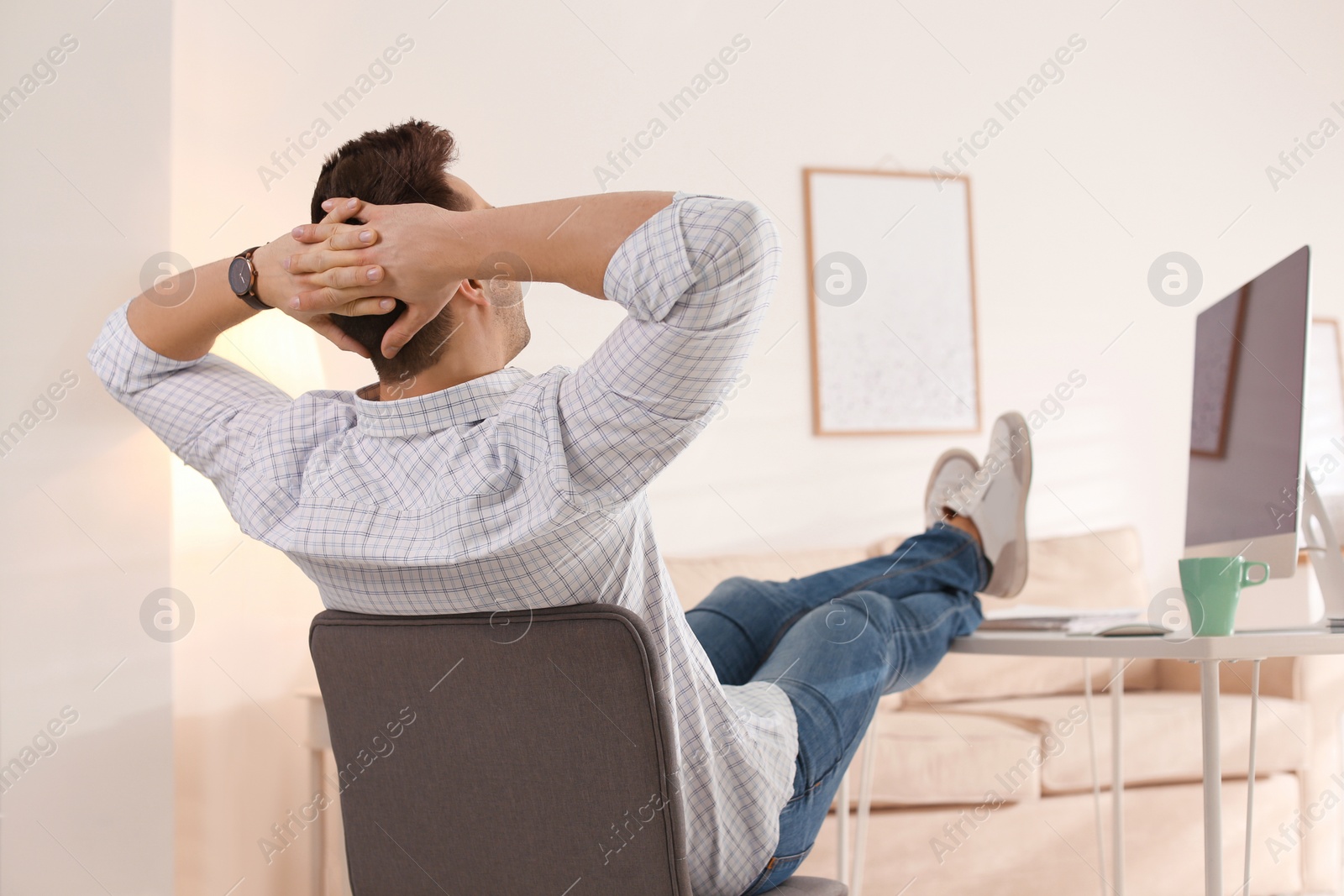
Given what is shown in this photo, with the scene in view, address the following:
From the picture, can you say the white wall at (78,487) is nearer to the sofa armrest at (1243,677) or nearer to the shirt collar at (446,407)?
the shirt collar at (446,407)

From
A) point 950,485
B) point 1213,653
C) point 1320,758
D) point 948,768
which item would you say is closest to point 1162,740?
point 1320,758

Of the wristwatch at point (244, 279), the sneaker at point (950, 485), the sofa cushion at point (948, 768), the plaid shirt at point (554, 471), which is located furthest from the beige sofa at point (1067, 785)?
the wristwatch at point (244, 279)

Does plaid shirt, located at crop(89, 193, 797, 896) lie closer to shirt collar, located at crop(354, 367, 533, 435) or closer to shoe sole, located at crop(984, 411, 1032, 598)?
shirt collar, located at crop(354, 367, 533, 435)

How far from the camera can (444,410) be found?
0.84 m

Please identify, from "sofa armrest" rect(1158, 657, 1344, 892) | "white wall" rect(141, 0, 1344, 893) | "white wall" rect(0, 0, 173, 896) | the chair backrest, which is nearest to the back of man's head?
the chair backrest

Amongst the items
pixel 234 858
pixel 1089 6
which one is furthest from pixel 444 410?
pixel 1089 6

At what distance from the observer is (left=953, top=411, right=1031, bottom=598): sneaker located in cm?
148

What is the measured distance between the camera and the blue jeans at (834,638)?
992 mm

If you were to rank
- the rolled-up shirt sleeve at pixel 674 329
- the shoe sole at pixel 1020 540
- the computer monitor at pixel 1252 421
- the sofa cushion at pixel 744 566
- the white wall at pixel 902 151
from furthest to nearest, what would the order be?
the white wall at pixel 902 151, the sofa cushion at pixel 744 566, the shoe sole at pixel 1020 540, the computer monitor at pixel 1252 421, the rolled-up shirt sleeve at pixel 674 329

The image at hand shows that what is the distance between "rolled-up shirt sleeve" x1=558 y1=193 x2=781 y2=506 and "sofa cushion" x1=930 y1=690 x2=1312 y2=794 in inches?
67.9

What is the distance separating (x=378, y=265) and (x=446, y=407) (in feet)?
0.45

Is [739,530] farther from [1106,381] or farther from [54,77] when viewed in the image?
[54,77]

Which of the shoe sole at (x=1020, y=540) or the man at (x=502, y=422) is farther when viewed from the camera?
the shoe sole at (x=1020, y=540)

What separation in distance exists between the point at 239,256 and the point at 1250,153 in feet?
11.9
